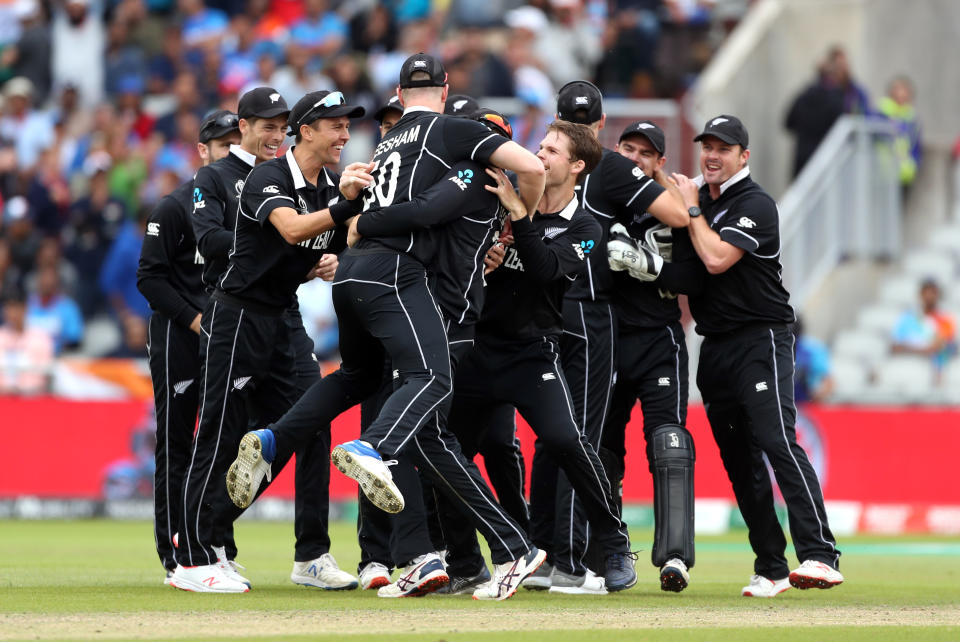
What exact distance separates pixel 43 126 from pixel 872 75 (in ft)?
35.1

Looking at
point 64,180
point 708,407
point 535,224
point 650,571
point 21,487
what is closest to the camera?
point 535,224

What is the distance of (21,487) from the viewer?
674 inches

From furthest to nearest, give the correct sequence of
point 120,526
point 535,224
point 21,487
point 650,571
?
1. point 21,487
2. point 120,526
3. point 650,571
4. point 535,224

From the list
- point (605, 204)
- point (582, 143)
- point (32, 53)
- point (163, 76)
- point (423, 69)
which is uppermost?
point (32, 53)

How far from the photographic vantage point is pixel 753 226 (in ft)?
30.2

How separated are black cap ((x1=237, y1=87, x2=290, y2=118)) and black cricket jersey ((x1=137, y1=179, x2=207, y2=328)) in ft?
2.59

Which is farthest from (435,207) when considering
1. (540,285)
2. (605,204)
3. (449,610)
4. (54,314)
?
(54,314)

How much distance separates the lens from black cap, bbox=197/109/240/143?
10.2m

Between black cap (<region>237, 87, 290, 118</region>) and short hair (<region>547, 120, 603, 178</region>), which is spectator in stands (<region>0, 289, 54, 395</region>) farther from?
short hair (<region>547, 120, 603, 178</region>)

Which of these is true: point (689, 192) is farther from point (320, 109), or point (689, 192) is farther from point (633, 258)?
point (320, 109)

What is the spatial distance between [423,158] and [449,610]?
2.31 m

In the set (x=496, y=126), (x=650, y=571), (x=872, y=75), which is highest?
(x=872, y=75)

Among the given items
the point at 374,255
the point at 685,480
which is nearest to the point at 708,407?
the point at 685,480

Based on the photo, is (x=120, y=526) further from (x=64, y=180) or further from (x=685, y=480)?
(x=685, y=480)
